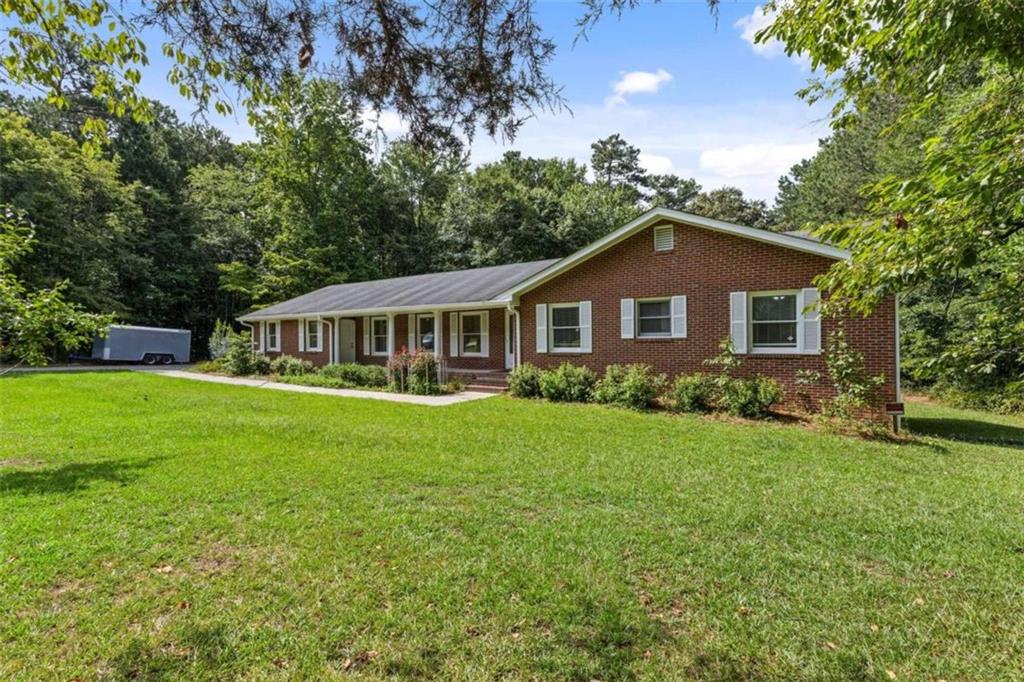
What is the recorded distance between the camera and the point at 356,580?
347 centimetres

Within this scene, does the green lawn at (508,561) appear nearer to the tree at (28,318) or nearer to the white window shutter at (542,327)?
the tree at (28,318)

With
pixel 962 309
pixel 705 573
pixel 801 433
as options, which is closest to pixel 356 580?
pixel 705 573

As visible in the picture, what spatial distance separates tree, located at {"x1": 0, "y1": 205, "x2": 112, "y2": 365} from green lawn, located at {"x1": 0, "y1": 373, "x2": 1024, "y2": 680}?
4.81 feet

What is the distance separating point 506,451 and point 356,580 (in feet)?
12.7

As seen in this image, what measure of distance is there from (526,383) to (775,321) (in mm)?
5843

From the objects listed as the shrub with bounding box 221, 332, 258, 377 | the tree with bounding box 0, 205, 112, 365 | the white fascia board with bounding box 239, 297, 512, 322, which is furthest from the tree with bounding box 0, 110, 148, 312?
the tree with bounding box 0, 205, 112, 365

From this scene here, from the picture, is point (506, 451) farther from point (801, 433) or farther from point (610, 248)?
point (610, 248)

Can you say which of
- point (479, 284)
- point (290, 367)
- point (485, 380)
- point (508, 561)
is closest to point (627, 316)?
point (485, 380)

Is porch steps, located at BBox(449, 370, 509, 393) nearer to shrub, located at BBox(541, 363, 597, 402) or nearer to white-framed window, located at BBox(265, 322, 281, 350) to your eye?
shrub, located at BBox(541, 363, 597, 402)

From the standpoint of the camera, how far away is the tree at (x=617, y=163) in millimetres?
43750

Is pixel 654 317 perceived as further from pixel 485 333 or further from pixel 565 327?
pixel 485 333

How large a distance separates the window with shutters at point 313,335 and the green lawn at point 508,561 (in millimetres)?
13411

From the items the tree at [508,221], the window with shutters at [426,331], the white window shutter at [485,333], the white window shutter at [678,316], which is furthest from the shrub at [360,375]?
the tree at [508,221]

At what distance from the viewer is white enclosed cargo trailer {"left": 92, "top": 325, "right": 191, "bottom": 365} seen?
1069 inches
